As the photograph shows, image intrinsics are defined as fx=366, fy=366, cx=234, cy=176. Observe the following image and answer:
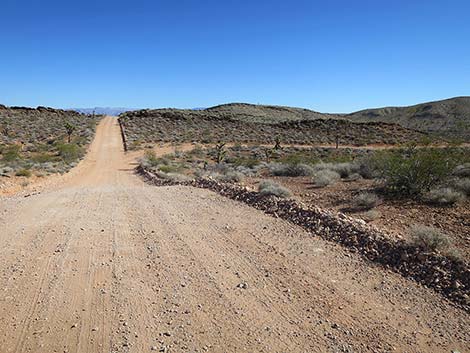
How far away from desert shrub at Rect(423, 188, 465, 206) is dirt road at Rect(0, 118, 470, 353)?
14.8ft

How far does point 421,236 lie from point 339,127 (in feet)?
194

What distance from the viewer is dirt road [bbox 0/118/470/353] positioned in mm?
4422

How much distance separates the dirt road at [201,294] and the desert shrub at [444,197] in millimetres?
4503

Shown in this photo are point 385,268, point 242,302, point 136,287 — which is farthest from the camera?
point 385,268

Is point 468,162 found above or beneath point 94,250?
above

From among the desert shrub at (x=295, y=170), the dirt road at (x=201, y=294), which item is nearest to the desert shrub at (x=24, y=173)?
the dirt road at (x=201, y=294)

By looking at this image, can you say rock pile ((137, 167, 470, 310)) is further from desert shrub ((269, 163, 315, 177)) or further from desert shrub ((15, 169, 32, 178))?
desert shrub ((15, 169, 32, 178))

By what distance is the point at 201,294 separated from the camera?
5543 mm

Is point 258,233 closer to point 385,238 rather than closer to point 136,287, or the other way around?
point 385,238


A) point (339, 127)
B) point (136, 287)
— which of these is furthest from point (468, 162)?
point (339, 127)

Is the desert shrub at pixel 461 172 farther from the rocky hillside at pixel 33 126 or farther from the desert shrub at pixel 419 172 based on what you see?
the rocky hillside at pixel 33 126

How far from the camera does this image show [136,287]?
5.75m

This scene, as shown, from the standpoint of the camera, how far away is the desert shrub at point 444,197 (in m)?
9.89

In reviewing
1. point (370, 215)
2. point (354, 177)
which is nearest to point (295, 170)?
point (354, 177)
